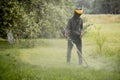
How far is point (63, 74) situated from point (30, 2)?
212cm

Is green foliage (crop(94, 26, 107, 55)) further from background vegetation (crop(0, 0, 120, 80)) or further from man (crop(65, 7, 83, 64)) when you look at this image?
man (crop(65, 7, 83, 64))

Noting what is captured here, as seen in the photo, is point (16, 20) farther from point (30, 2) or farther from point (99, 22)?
point (99, 22)

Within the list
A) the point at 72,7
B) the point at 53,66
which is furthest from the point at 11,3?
the point at 72,7

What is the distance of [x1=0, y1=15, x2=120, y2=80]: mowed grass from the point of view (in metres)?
6.02

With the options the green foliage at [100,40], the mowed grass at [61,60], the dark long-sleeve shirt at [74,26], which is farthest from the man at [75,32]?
the green foliage at [100,40]

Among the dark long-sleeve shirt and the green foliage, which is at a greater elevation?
the dark long-sleeve shirt

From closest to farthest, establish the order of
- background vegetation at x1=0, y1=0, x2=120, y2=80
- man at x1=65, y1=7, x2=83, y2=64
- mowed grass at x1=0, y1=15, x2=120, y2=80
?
1. mowed grass at x1=0, y1=15, x2=120, y2=80
2. background vegetation at x1=0, y1=0, x2=120, y2=80
3. man at x1=65, y1=7, x2=83, y2=64

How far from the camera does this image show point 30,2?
7391 mm

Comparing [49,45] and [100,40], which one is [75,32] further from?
[49,45]

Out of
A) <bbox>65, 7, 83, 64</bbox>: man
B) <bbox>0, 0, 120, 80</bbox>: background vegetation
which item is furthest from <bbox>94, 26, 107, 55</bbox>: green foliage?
<bbox>65, 7, 83, 64</bbox>: man

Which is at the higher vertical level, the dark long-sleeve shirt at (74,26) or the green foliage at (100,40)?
the dark long-sleeve shirt at (74,26)

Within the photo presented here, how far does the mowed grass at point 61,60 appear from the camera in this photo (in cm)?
602

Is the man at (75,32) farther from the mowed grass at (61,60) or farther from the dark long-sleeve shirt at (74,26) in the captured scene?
the mowed grass at (61,60)

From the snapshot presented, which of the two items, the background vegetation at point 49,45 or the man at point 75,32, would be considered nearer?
the background vegetation at point 49,45
